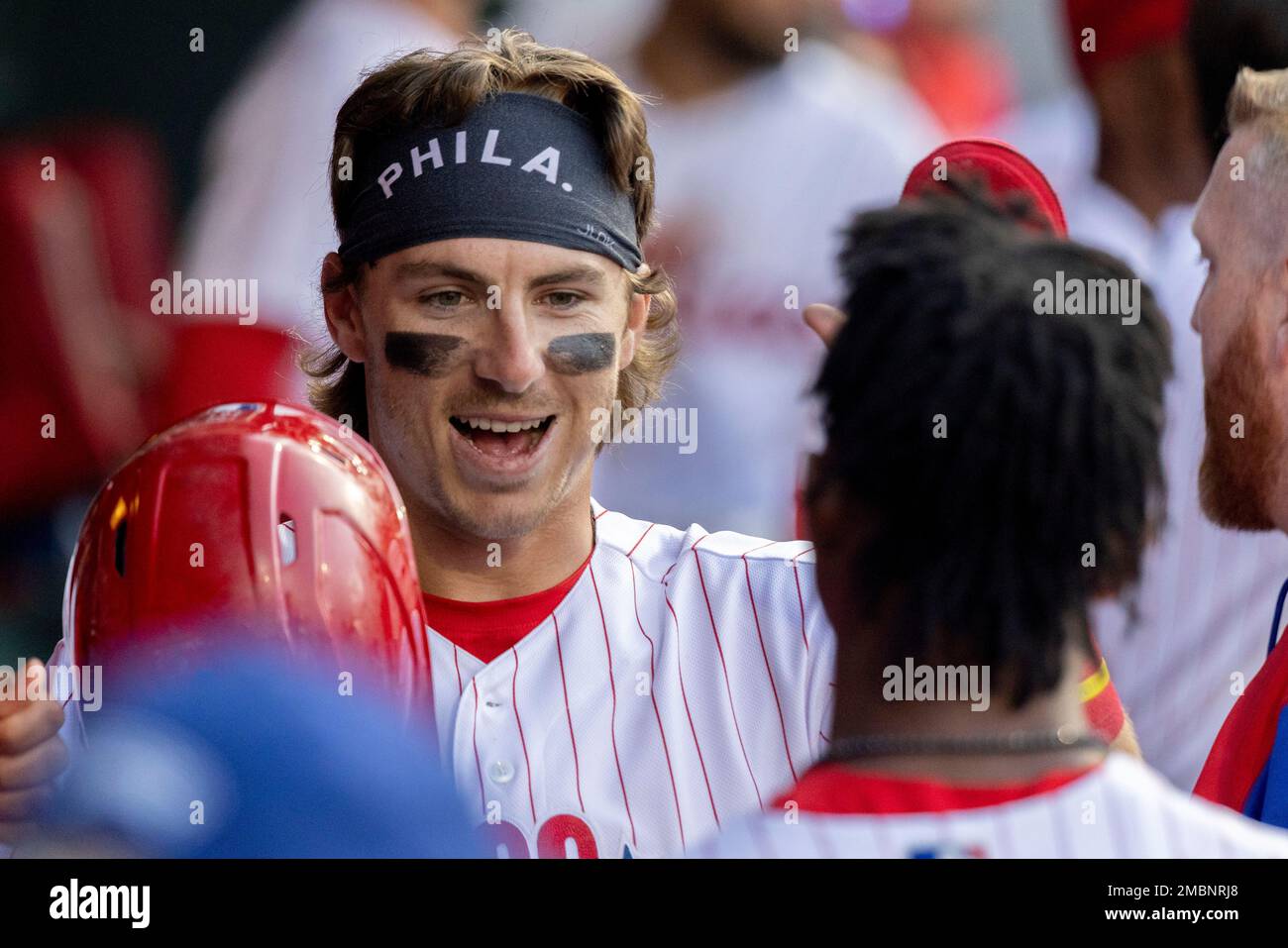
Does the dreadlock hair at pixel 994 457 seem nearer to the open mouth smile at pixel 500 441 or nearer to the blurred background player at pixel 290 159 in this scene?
the open mouth smile at pixel 500 441

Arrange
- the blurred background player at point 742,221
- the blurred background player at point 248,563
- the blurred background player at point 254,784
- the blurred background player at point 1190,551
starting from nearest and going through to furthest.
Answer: the blurred background player at point 254,784
the blurred background player at point 248,563
the blurred background player at point 1190,551
the blurred background player at point 742,221

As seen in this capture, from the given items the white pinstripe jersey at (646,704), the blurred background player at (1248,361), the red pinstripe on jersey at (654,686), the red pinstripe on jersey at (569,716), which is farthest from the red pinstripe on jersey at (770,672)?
the blurred background player at (1248,361)

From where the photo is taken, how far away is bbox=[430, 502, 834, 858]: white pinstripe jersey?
1.95 metres

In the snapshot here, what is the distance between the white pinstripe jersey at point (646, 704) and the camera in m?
1.95

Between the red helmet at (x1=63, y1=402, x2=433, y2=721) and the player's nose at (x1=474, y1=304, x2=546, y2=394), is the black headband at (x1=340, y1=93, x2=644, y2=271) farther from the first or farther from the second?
the red helmet at (x1=63, y1=402, x2=433, y2=721)

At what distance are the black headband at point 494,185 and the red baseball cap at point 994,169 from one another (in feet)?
1.29

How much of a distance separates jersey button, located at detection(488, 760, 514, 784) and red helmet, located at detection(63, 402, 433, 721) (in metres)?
0.37

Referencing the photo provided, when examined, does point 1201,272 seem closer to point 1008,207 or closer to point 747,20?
point 747,20

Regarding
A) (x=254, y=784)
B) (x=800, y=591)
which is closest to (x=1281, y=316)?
(x=800, y=591)

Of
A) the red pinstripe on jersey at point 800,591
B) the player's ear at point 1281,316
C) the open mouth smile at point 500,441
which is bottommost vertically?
the red pinstripe on jersey at point 800,591

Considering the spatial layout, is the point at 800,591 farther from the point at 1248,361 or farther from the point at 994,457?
the point at 994,457

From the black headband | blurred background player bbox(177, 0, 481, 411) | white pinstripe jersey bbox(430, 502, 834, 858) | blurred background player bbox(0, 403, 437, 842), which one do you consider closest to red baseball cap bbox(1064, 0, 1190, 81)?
blurred background player bbox(177, 0, 481, 411)

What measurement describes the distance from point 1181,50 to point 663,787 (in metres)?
1.99
